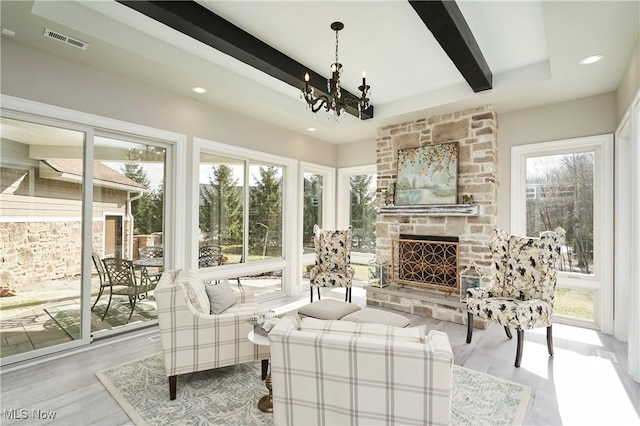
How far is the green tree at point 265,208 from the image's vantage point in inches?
191

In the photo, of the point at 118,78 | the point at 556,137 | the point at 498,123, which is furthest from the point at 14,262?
the point at 556,137

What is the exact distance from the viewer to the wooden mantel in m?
4.02

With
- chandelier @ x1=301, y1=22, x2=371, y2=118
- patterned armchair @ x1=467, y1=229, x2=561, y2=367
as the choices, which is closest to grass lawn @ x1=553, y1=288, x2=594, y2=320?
patterned armchair @ x1=467, y1=229, x2=561, y2=367

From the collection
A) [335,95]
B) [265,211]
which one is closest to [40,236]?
[265,211]

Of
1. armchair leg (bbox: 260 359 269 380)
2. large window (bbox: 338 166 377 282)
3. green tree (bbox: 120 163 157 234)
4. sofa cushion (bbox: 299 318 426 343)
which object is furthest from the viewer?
large window (bbox: 338 166 377 282)

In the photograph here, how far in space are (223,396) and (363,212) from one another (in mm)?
4306

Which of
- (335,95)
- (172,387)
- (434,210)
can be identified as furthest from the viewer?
(434,210)

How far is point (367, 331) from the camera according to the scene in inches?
55.3

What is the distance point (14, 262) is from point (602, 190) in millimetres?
6178

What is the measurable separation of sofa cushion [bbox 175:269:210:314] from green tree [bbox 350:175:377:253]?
3.72 m

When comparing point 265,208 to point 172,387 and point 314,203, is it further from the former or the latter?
point 172,387

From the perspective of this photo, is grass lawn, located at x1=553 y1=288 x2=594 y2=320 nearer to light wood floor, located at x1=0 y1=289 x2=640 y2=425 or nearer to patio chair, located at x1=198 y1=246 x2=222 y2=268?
light wood floor, located at x1=0 y1=289 x2=640 y2=425

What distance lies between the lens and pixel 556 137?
391cm

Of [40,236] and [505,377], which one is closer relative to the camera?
[505,377]
